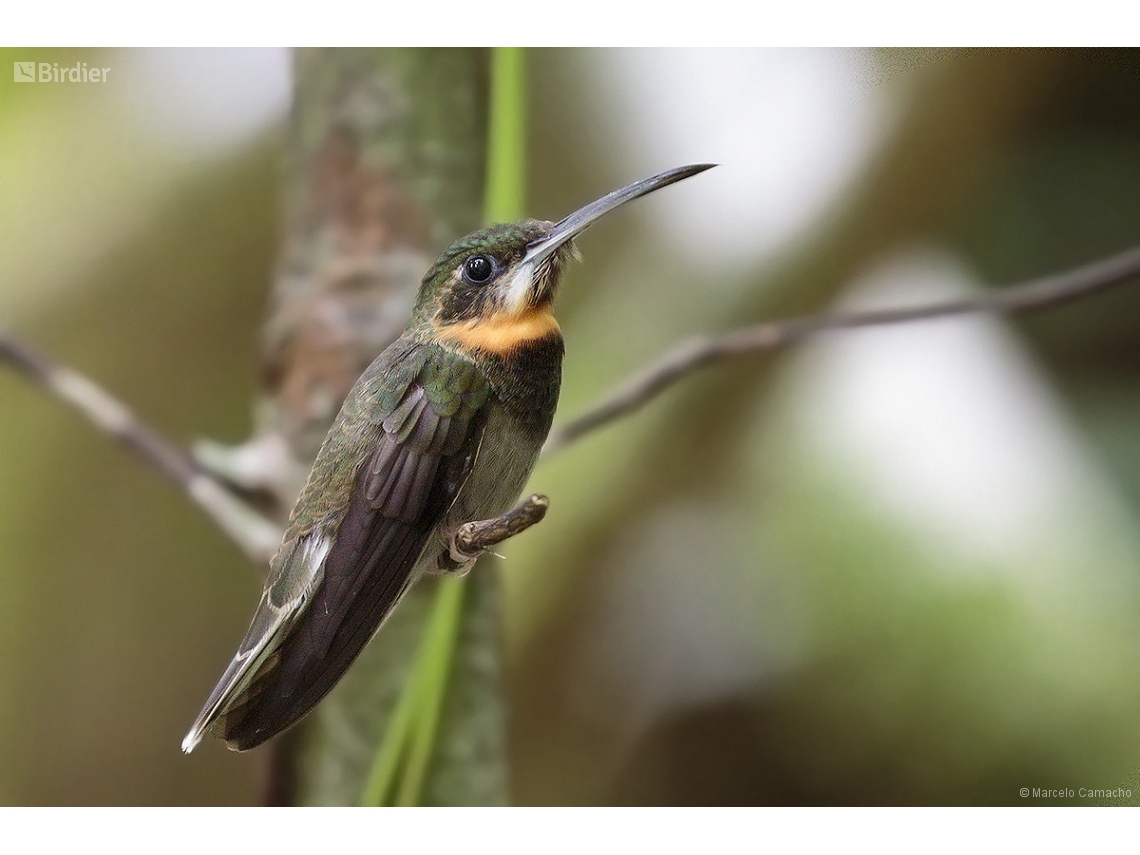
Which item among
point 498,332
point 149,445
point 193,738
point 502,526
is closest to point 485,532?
point 502,526

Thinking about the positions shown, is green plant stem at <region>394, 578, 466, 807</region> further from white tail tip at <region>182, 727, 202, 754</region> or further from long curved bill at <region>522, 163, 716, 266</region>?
long curved bill at <region>522, 163, 716, 266</region>

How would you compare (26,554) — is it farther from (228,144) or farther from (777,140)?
(777,140)

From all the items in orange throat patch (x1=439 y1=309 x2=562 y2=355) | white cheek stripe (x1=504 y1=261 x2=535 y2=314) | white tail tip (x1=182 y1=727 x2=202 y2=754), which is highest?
white cheek stripe (x1=504 y1=261 x2=535 y2=314)

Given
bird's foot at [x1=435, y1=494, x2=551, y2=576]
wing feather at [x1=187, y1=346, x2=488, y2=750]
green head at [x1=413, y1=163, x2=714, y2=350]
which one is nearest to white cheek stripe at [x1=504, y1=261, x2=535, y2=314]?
green head at [x1=413, y1=163, x2=714, y2=350]

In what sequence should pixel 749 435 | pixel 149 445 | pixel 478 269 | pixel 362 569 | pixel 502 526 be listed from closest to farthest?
pixel 502 526 → pixel 362 569 → pixel 478 269 → pixel 149 445 → pixel 749 435

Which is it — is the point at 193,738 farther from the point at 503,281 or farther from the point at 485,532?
the point at 503,281

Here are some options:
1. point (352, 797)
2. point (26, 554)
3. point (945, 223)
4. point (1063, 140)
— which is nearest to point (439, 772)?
point (352, 797)
